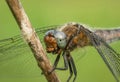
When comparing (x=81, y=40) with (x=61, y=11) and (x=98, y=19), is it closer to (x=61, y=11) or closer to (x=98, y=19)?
(x=98, y=19)

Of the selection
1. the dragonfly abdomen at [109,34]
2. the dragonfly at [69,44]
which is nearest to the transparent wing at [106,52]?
the dragonfly at [69,44]

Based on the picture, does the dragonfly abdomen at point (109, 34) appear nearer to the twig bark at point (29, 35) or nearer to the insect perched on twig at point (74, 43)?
the insect perched on twig at point (74, 43)

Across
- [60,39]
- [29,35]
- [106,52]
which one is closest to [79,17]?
[106,52]

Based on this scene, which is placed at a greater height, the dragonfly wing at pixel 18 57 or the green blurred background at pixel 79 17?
the dragonfly wing at pixel 18 57

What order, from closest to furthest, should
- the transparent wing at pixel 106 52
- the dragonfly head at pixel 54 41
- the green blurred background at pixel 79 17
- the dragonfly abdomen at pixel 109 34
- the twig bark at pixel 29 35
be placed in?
the twig bark at pixel 29 35 → the dragonfly head at pixel 54 41 → the transparent wing at pixel 106 52 → the dragonfly abdomen at pixel 109 34 → the green blurred background at pixel 79 17

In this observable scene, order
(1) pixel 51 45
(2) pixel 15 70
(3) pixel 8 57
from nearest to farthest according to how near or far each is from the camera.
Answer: (1) pixel 51 45 → (3) pixel 8 57 → (2) pixel 15 70

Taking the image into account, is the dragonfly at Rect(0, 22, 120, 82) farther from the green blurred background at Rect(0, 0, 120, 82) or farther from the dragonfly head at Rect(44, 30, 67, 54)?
the green blurred background at Rect(0, 0, 120, 82)

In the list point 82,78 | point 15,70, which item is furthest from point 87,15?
point 15,70

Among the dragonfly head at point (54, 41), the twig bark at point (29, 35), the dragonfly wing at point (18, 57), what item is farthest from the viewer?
the dragonfly wing at point (18, 57)

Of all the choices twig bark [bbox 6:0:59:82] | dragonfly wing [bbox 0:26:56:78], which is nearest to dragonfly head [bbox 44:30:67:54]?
dragonfly wing [bbox 0:26:56:78]
